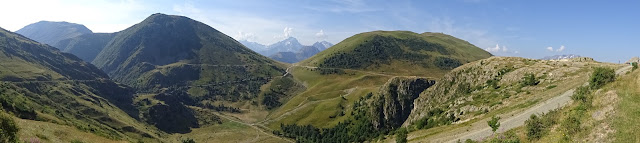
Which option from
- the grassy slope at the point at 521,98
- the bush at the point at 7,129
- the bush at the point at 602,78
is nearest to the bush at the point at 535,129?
the grassy slope at the point at 521,98

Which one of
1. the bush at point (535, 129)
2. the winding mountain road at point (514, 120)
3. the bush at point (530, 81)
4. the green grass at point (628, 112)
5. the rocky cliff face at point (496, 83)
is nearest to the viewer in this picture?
the green grass at point (628, 112)

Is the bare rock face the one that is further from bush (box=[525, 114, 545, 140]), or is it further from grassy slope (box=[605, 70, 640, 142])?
grassy slope (box=[605, 70, 640, 142])

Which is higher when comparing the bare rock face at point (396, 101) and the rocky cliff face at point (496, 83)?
the rocky cliff face at point (496, 83)

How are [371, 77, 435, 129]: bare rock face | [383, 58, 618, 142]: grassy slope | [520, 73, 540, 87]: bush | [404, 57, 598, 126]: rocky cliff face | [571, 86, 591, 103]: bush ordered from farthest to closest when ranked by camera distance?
[371, 77, 435, 129]: bare rock face, [520, 73, 540, 87]: bush, [404, 57, 598, 126]: rocky cliff face, [383, 58, 618, 142]: grassy slope, [571, 86, 591, 103]: bush

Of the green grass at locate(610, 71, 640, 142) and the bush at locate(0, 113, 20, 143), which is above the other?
the green grass at locate(610, 71, 640, 142)

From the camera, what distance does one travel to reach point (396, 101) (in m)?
150

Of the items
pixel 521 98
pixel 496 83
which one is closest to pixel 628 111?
pixel 521 98

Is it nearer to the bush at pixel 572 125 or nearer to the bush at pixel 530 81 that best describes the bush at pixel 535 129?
the bush at pixel 572 125

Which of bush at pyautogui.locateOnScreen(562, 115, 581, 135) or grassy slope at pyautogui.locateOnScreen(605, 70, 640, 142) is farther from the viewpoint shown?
bush at pyautogui.locateOnScreen(562, 115, 581, 135)

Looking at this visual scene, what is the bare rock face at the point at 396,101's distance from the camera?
480 feet

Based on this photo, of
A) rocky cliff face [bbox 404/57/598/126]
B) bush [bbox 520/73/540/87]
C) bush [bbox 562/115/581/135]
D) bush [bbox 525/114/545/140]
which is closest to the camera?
bush [bbox 562/115/581/135]

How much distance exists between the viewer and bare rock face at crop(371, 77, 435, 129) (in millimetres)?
146375

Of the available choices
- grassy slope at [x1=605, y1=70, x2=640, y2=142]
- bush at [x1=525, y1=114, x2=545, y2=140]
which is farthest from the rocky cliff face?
bush at [x1=525, y1=114, x2=545, y2=140]

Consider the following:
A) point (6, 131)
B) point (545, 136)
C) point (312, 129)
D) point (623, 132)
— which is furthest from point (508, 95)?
point (312, 129)
